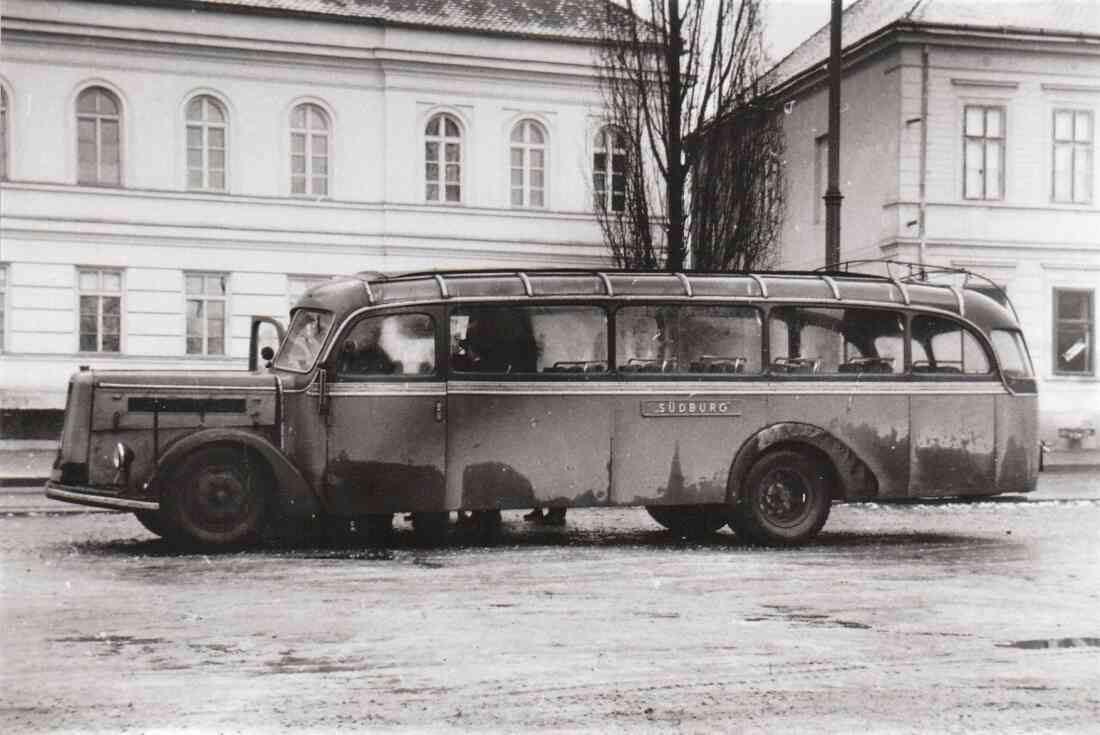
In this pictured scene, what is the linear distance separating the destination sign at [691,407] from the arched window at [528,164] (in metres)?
16.9

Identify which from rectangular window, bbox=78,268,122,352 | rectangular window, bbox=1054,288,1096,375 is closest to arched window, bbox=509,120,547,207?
rectangular window, bbox=78,268,122,352

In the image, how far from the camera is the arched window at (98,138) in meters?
26.0

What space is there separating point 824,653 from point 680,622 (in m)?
1.14

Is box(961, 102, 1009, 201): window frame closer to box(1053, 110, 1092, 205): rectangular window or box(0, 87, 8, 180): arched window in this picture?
box(1053, 110, 1092, 205): rectangular window

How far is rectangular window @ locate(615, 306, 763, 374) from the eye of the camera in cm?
1219

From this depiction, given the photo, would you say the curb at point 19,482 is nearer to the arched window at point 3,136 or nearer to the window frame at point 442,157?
the arched window at point 3,136

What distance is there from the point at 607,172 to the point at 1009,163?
7840 mm

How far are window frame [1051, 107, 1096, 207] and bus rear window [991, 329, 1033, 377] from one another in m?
15.8

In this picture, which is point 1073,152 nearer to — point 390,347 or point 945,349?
point 945,349

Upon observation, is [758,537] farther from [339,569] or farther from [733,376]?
[339,569]

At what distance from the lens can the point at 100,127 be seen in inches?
1030

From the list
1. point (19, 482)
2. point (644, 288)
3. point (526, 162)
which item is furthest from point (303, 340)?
point (526, 162)

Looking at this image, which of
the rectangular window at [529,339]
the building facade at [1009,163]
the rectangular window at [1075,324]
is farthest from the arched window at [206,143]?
the rectangular window at [529,339]

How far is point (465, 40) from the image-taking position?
91.9ft
